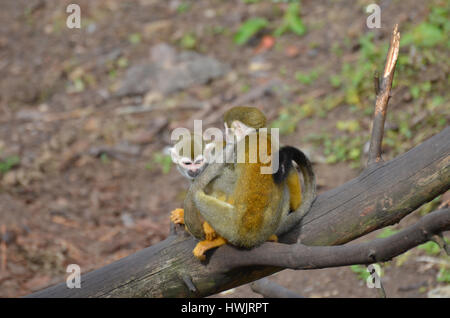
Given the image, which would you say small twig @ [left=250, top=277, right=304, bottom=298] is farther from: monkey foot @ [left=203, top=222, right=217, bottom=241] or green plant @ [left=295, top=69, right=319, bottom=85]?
green plant @ [left=295, top=69, right=319, bottom=85]

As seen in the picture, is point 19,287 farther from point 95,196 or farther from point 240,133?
point 240,133

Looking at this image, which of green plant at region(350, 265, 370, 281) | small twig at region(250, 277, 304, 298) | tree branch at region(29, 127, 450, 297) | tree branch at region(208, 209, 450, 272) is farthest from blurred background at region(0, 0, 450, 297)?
tree branch at region(208, 209, 450, 272)

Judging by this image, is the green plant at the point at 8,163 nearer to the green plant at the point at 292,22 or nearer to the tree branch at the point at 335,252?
the green plant at the point at 292,22

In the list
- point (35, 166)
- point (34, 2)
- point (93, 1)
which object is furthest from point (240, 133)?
point (34, 2)

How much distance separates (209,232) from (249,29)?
19.4 feet

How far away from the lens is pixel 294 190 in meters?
3.01

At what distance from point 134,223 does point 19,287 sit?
1409 mm

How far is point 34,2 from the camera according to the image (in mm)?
9898

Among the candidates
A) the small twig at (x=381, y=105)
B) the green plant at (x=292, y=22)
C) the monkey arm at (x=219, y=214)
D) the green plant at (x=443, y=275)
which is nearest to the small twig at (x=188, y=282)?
the monkey arm at (x=219, y=214)

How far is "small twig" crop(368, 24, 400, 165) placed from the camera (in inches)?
112

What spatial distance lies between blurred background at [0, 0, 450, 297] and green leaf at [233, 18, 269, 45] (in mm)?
21

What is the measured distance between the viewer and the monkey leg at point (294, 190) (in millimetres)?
2980

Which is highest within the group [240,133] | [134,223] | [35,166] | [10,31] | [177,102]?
[10,31]
